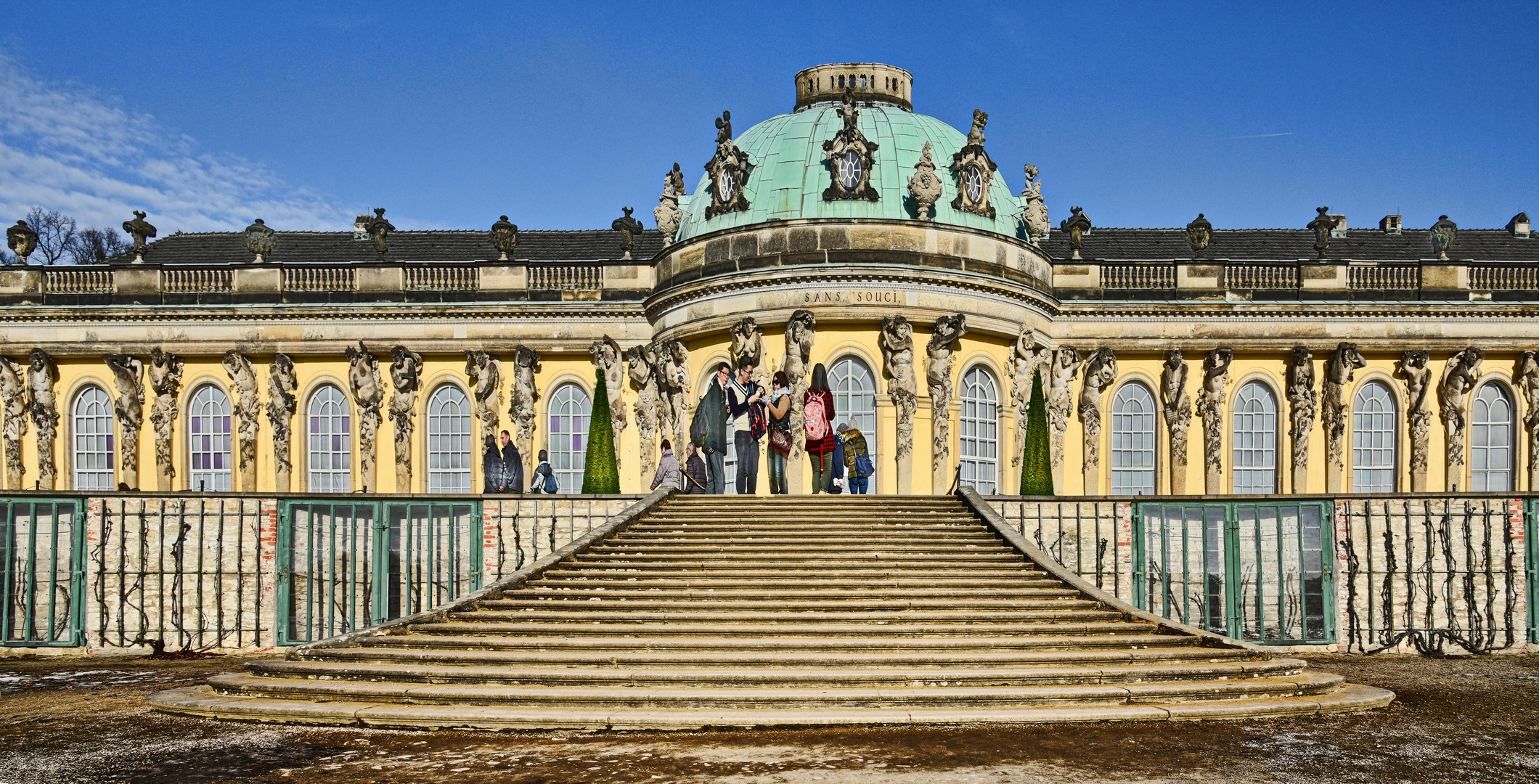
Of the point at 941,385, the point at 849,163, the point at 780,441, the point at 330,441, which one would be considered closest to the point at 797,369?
the point at 941,385

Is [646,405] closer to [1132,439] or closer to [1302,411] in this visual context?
[1132,439]

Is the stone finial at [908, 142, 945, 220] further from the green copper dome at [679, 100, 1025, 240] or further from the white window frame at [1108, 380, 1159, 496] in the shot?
the white window frame at [1108, 380, 1159, 496]

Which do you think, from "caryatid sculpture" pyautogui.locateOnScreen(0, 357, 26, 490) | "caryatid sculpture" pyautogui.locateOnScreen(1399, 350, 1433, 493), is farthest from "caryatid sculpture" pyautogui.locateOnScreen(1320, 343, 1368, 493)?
"caryatid sculpture" pyautogui.locateOnScreen(0, 357, 26, 490)

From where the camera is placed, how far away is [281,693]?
569 inches

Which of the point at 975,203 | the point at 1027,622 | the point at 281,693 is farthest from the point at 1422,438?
the point at 281,693

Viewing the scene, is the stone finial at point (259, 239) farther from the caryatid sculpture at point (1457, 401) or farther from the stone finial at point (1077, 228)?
the caryatid sculpture at point (1457, 401)

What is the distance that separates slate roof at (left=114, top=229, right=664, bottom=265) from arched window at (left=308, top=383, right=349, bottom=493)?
4.69 m

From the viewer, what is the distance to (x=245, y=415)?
34.4 metres

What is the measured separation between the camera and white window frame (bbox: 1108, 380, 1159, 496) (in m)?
34.5

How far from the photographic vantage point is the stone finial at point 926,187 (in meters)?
30.0

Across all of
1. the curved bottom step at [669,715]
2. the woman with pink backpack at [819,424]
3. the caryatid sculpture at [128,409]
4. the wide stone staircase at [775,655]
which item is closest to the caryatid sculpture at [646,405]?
the woman with pink backpack at [819,424]

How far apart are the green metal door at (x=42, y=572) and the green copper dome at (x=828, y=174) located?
14.9 m

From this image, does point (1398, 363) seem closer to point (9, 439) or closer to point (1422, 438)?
point (1422, 438)

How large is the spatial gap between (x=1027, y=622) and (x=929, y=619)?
123 cm
